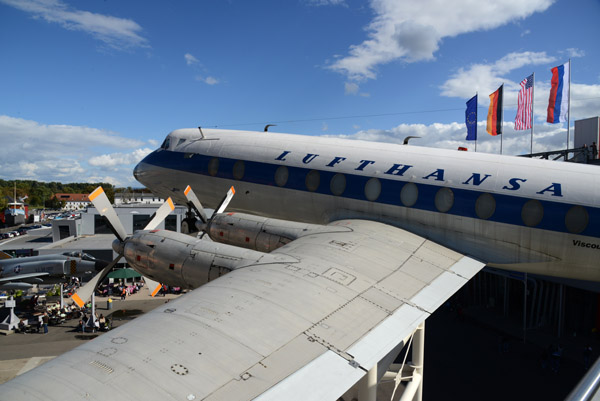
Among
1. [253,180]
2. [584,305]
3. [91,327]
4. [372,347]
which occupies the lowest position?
[91,327]

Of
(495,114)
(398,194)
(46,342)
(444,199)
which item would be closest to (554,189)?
(444,199)

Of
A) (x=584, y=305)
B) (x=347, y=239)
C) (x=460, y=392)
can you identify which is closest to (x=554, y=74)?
(x=584, y=305)

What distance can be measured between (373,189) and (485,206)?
3.16 metres

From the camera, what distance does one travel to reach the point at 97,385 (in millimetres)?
3279

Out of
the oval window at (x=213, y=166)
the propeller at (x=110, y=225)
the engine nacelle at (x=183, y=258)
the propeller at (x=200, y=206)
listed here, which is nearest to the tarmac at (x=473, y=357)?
the propeller at (x=200, y=206)

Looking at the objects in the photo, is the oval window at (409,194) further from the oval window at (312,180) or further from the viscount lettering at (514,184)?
the oval window at (312,180)

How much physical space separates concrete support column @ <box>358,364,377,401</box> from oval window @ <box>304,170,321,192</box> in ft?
21.9

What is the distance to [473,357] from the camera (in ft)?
54.7

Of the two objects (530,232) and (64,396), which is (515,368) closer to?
(530,232)

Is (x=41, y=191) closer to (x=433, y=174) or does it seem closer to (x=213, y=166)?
(x=213, y=166)

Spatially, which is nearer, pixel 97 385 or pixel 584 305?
pixel 97 385

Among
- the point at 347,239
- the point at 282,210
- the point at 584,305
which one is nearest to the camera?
the point at 347,239

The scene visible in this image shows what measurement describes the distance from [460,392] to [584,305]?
40.2 ft

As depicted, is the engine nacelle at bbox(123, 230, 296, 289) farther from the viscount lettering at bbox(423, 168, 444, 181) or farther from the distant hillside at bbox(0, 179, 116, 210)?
the distant hillside at bbox(0, 179, 116, 210)
